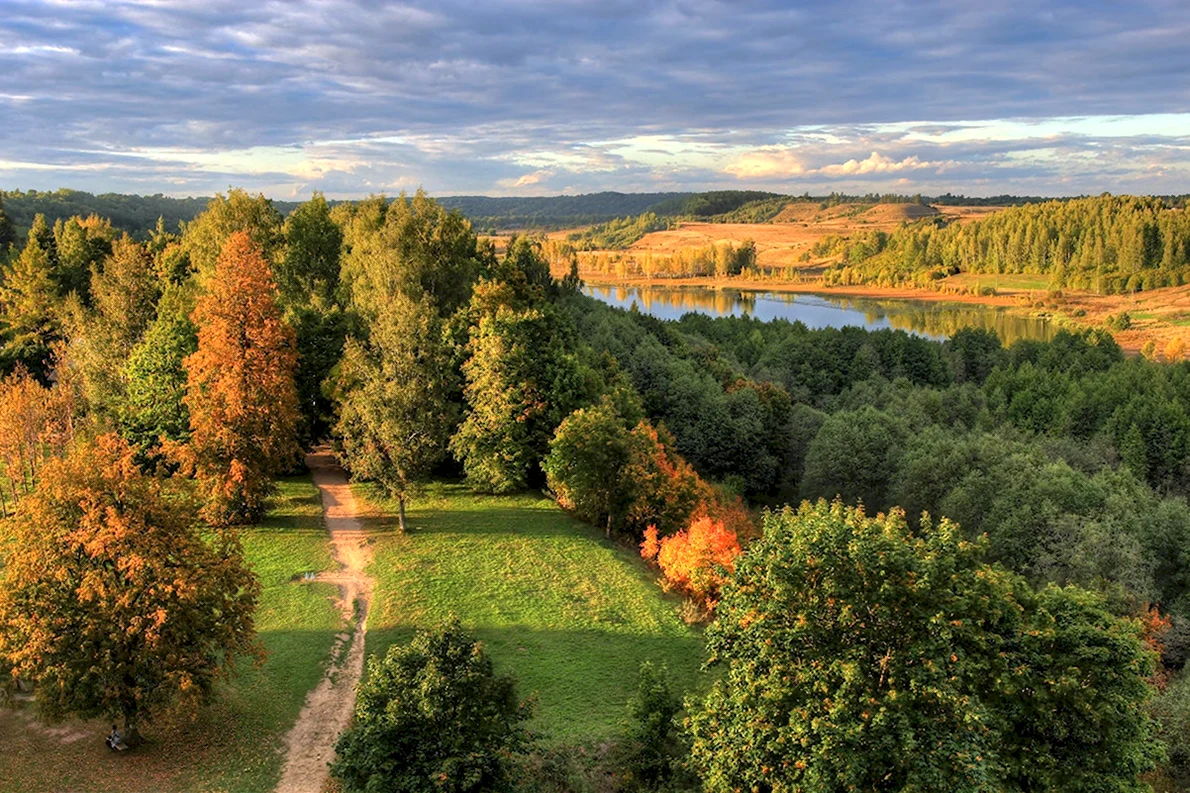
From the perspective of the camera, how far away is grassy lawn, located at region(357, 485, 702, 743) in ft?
79.5

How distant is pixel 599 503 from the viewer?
36.8 meters

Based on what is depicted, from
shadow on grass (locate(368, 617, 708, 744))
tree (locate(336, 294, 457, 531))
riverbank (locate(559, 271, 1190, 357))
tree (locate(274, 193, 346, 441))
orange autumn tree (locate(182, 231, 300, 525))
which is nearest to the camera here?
shadow on grass (locate(368, 617, 708, 744))

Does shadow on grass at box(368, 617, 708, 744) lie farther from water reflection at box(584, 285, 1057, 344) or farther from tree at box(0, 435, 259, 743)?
water reflection at box(584, 285, 1057, 344)

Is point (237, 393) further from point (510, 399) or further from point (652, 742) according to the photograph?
point (652, 742)

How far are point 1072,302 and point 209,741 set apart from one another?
173 meters

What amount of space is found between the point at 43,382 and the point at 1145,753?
69.4m

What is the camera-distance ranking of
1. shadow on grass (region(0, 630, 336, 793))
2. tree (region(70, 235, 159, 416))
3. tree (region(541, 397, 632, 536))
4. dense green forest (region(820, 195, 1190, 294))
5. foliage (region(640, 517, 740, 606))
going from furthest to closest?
dense green forest (region(820, 195, 1190, 294)) < tree (region(70, 235, 159, 416)) < tree (region(541, 397, 632, 536)) < foliage (region(640, 517, 740, 606)) < shadow on grass (region(0, 630, 336, 793))

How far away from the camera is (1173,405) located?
63.0 metres

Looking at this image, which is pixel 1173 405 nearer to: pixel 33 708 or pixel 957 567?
pixel 957 567

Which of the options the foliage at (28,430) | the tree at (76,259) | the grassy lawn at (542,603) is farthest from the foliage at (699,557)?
the tree at (76,259)

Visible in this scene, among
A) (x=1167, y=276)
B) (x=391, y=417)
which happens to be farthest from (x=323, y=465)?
(x=1167, y=276)

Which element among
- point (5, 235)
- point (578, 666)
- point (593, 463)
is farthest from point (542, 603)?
point (5, 235)

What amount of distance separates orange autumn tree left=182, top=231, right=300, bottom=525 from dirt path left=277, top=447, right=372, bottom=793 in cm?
420

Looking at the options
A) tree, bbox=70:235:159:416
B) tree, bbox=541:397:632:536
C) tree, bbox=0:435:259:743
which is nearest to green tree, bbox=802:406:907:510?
tree, bbox=541:397:632:536
